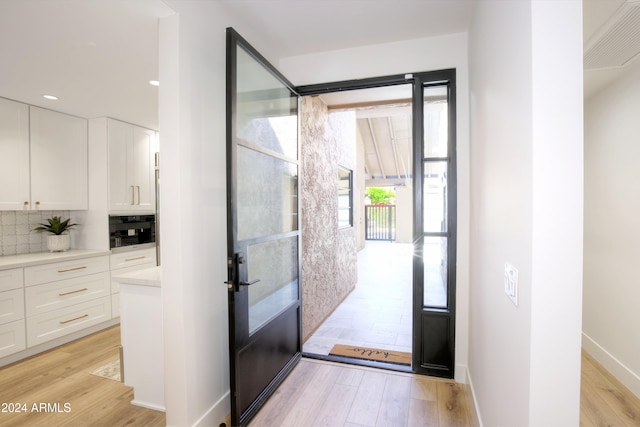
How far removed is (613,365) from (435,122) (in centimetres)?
245

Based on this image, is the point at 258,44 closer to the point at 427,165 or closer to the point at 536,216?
the point at 427,165

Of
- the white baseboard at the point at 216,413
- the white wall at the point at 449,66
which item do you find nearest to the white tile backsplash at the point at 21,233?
the white baseboard at the point at 216,413

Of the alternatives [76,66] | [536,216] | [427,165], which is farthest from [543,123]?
[76,66]

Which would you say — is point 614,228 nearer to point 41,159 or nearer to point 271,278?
point 271,278

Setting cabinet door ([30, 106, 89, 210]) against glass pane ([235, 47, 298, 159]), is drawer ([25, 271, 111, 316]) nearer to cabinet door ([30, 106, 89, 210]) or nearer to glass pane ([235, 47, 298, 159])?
cabinet door ([30, 106, 89, 210])

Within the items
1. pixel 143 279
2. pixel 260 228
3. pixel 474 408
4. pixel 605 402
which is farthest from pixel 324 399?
pixel 605 402

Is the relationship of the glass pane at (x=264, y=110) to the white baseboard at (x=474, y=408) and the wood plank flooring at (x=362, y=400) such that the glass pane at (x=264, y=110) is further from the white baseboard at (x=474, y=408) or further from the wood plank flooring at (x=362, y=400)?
the white baseboard at (x=474, y=408)

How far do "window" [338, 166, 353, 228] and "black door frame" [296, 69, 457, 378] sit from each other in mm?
2734

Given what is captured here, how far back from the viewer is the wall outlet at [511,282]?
1.16m

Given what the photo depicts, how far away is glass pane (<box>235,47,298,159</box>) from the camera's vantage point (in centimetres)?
199

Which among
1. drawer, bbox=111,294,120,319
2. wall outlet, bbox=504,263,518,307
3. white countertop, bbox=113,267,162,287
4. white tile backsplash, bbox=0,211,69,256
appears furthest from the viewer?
drawer, bbox=111,294,120,319

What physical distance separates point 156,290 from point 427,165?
2.21m

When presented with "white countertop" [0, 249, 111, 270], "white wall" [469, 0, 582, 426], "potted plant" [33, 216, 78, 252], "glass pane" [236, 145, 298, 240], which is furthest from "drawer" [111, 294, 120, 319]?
"white wall" [469, 0, 582, 426]

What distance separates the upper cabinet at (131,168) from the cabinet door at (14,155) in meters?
0.74
